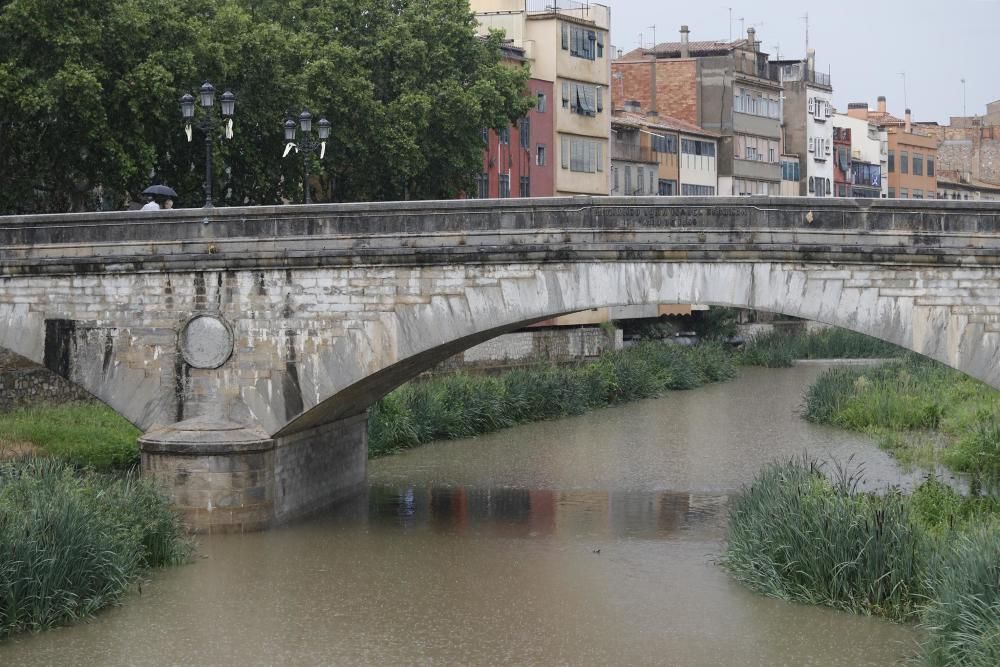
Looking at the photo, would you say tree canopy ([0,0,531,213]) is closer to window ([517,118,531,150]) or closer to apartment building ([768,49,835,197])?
window ([517,118,531,150])

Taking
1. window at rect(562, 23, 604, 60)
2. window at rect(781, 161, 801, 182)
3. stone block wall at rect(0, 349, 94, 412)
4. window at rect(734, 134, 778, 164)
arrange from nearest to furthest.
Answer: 1. stone block wall at rect(0, 349, 94, 412)
2. window at rect(562, 23, 604, 60)
3. window at rect(734, 134, 778, 164)
4. window at rect(781, 161, 801, 182)

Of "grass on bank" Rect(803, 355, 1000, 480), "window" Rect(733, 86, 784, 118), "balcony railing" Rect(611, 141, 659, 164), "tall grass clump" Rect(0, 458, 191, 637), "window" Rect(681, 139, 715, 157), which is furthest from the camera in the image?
"window" Rect(733, 86, 784, 118)

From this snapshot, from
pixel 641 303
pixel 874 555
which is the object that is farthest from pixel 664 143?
pixel 874 555

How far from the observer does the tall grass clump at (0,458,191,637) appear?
17219 millimetres

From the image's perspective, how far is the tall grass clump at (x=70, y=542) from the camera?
1722cm

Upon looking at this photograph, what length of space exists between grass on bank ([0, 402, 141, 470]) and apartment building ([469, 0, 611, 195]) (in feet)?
81.7

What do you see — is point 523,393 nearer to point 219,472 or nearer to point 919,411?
point 919,411

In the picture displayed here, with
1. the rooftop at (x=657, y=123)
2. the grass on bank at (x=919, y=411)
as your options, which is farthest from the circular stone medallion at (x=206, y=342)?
the rooftop at (x=657, y=123)

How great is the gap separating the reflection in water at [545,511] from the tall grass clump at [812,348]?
92.1 feet

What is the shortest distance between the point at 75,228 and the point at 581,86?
33667mm

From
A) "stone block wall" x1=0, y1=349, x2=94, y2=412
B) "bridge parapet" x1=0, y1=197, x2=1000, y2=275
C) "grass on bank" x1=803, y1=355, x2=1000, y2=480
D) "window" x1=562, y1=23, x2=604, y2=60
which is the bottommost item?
"grass on bank" x1=803, y1=355, x2=1000, y2=480

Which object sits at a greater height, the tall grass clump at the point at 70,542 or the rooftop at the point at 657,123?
the rooftop at the point at 657,123

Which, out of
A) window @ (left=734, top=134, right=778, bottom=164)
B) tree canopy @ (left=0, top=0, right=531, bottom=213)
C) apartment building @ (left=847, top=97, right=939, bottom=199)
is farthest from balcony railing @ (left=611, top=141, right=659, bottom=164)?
apartment building @ (left=847, top=97, right=939, bottom=199)

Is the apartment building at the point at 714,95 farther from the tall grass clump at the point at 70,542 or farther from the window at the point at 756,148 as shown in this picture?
the tall grass clump at the point at 70,542
